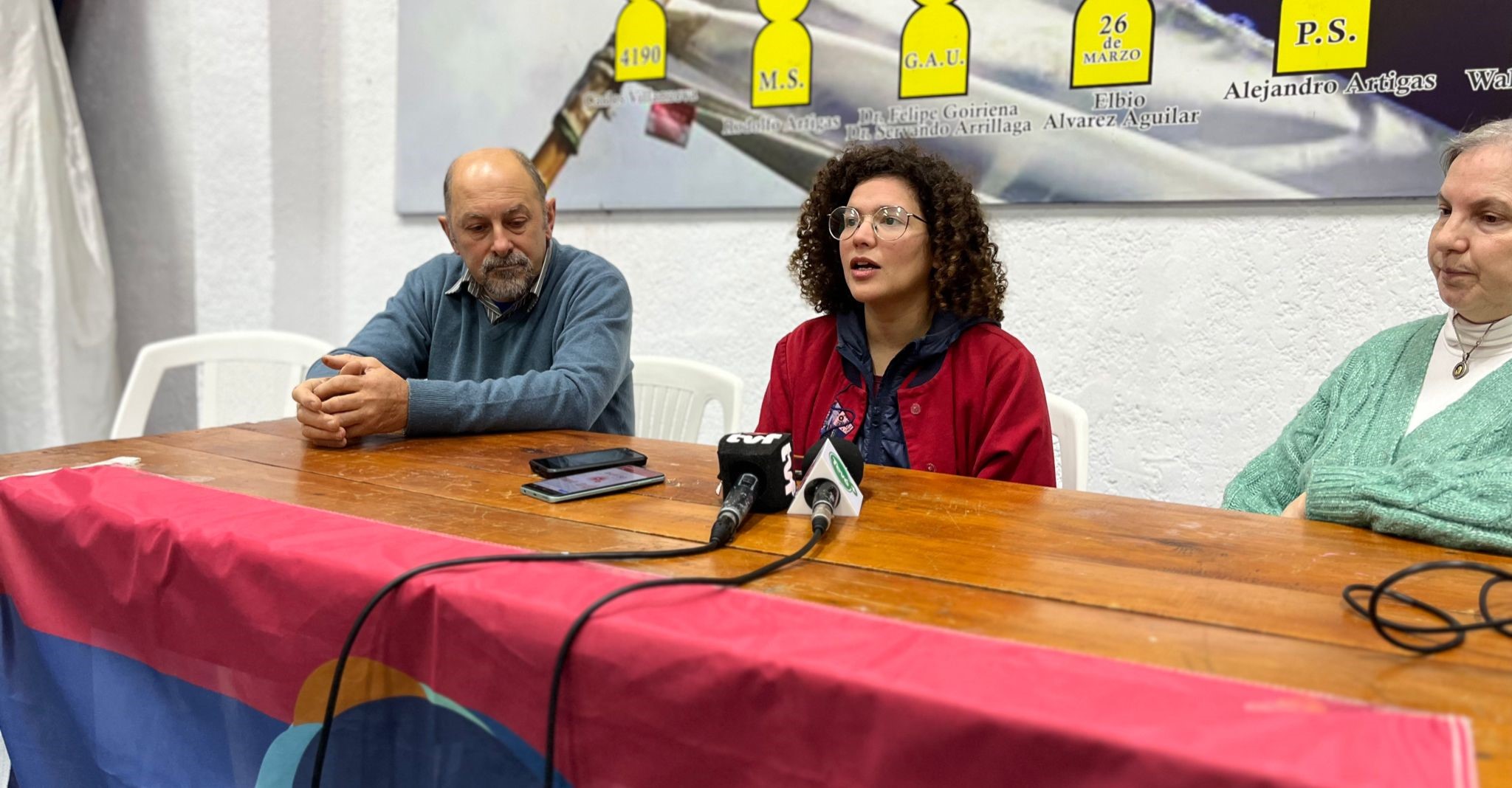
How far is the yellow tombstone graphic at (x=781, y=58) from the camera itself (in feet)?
8.64

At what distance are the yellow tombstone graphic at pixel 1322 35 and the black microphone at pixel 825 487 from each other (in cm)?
153

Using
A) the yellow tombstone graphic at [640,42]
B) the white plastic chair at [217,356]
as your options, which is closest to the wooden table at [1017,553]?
the white plastic chair at [217,356]

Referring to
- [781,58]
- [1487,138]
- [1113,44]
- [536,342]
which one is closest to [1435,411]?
[1487,138]

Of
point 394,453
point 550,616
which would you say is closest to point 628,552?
point 550,616

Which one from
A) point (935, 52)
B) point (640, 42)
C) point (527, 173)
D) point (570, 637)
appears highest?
point (640, 42)

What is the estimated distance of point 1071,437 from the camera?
5.95 feet

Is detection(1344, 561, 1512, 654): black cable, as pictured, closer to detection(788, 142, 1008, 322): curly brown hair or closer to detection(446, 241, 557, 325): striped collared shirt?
detection(788, 142, 1008, 322): curly brown hair

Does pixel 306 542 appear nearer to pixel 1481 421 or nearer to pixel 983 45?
pixel 1481 421

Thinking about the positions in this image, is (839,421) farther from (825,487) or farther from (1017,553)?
(1017,553)

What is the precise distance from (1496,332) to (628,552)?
53.2 inches

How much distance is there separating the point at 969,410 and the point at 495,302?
105cm

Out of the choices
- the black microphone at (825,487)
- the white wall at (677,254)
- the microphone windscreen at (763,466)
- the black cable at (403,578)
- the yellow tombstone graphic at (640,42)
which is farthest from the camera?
the yellow tombstone graphic at (640,42)

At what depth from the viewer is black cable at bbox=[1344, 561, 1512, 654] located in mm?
744

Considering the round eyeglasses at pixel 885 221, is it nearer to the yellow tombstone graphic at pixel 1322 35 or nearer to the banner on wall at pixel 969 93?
the banner on wall at pixel 969 93
